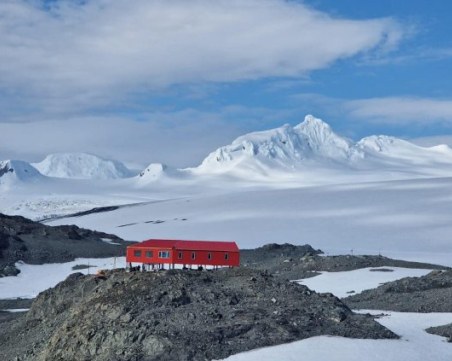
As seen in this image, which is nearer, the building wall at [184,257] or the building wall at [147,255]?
the building wall at [147,255]

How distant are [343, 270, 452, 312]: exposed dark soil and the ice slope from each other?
31.0 meters

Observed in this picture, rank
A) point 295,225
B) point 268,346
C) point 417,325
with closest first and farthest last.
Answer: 1. point 268,346
2. point 417,325
3. point 295,225

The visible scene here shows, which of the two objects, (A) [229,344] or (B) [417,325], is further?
(B) [417,325]

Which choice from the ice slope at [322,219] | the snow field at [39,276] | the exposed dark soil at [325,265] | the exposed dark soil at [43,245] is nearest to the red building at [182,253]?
the exposed dark soil at [325,265]

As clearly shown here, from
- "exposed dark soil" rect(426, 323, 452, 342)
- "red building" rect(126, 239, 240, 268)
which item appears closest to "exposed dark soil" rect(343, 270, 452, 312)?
"exposed dark soil" rect(426, 323, 452, 342)

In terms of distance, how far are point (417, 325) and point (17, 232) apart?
7239 centimetres

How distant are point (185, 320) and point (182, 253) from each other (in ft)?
51.5

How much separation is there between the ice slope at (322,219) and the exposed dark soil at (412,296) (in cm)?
3099

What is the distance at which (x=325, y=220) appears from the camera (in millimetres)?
129000

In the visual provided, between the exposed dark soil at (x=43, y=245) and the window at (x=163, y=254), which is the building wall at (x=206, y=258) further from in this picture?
the exposed dark soil at (x=43, y=245)

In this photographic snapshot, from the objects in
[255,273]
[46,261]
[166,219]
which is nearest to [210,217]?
[166,219]

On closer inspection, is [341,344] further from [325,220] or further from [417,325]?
[325,220]

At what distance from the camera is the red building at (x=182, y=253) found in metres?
43.7

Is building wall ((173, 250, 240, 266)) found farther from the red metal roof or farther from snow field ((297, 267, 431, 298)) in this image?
snow field ((297, 267, 431, 298))
